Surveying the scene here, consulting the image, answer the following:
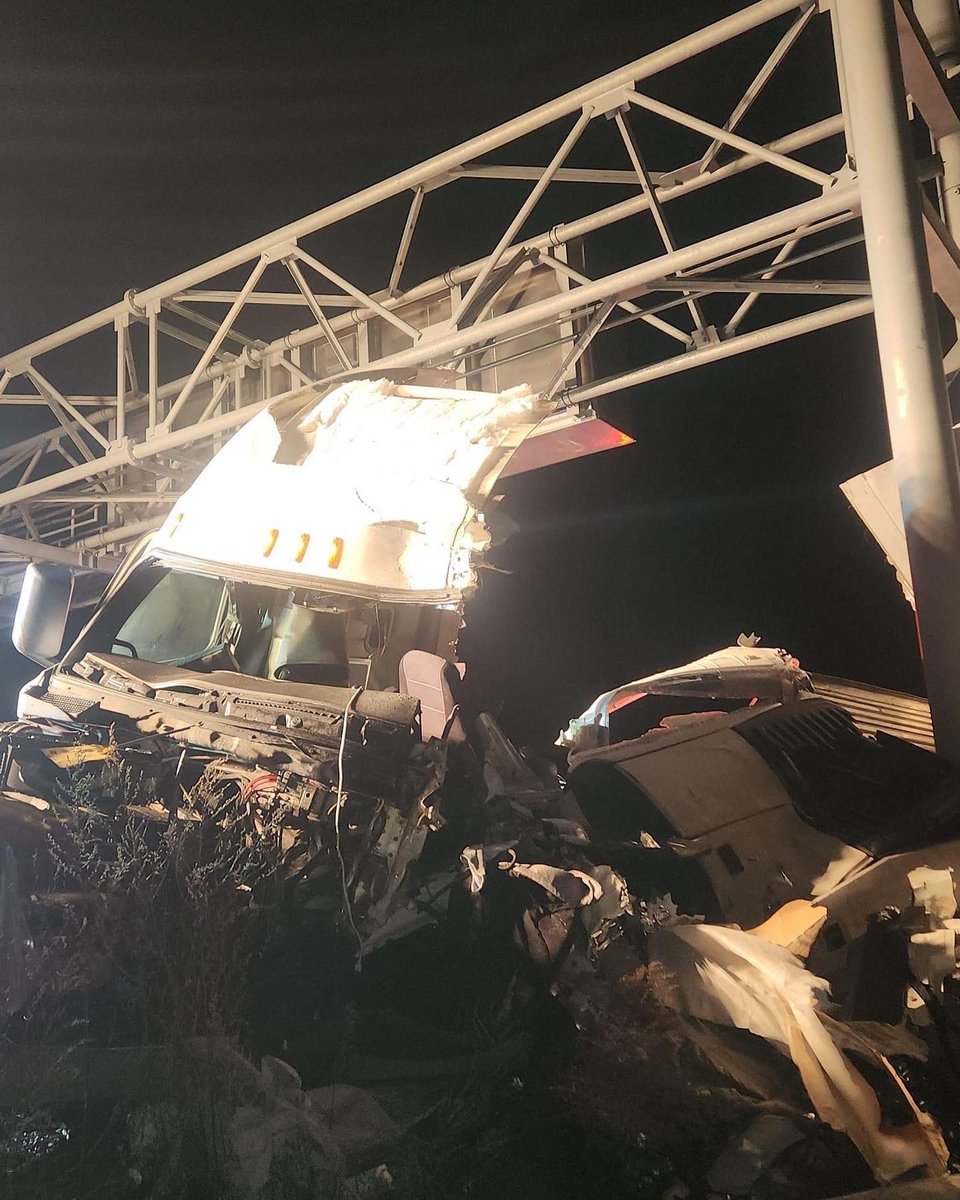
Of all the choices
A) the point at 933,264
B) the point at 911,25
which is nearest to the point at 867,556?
the point at 933,264

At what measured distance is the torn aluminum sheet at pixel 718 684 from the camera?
4.90 meters

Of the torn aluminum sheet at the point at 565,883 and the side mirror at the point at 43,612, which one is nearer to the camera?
the torn aluminum sheet at the point at 565,883

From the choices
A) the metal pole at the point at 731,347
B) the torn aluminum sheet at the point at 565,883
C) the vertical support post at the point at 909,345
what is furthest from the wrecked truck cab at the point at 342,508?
the metal pole at the point at 731,347

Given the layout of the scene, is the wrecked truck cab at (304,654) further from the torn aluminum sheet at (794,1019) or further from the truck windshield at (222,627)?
the torn aluminum sheet at (794,1019)

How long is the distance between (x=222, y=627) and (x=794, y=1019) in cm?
365

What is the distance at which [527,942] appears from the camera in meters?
2.98

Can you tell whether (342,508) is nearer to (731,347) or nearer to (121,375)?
(731,347)

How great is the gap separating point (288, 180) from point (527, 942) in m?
5.62

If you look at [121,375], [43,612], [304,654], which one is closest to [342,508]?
[304,654]

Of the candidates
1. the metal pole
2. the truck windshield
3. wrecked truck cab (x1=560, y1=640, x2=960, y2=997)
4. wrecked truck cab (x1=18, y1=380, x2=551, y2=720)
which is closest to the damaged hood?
wrecked truck cab (x1=18, y1=380, x2=551, y2=720)

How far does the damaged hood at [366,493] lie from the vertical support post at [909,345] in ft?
5.36

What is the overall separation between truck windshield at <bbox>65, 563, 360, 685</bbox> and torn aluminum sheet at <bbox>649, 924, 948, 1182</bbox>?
8.53 feet

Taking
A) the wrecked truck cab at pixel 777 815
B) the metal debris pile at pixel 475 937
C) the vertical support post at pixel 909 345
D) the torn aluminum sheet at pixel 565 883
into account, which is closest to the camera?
the metal debris pile at pixel 475 937

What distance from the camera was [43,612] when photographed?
4.93m
